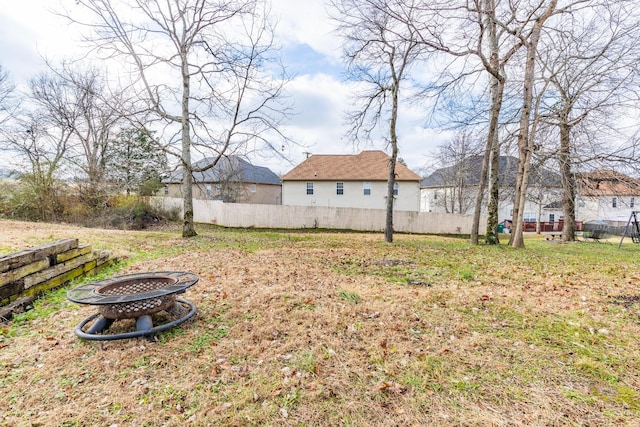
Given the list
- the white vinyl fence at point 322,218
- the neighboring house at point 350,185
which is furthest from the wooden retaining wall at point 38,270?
the neighboring house at point 350,185

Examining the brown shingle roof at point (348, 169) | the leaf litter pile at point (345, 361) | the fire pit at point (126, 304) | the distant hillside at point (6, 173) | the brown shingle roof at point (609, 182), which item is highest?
the brown shingle roof at point (348, 169)

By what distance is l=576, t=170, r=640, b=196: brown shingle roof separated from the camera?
8.12 metres

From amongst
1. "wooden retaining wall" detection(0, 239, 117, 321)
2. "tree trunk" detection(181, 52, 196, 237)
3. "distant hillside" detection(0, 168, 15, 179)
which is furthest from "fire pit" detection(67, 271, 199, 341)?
"distant hillside" detection(0, 168, 15, 179)

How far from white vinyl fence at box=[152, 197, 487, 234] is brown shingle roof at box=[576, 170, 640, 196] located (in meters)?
11.2

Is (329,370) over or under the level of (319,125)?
under

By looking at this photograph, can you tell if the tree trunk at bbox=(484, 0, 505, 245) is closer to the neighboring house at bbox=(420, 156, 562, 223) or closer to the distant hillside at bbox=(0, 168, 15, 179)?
the neighboring house at bbox=(420, 156, 562, 223)

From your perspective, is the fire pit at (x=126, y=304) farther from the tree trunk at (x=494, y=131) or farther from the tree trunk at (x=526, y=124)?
the tree trunk at (x=526, y=124)

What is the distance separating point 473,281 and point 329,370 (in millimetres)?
3743

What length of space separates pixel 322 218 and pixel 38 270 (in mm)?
17271

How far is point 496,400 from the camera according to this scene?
2.08 m

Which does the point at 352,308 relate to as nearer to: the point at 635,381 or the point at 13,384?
the point at 635,381

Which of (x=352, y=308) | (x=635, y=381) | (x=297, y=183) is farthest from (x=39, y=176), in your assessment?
(x=635, y=381)

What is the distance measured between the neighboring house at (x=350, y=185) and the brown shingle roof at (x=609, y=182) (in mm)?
16072

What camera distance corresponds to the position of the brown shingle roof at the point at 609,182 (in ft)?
26.7
